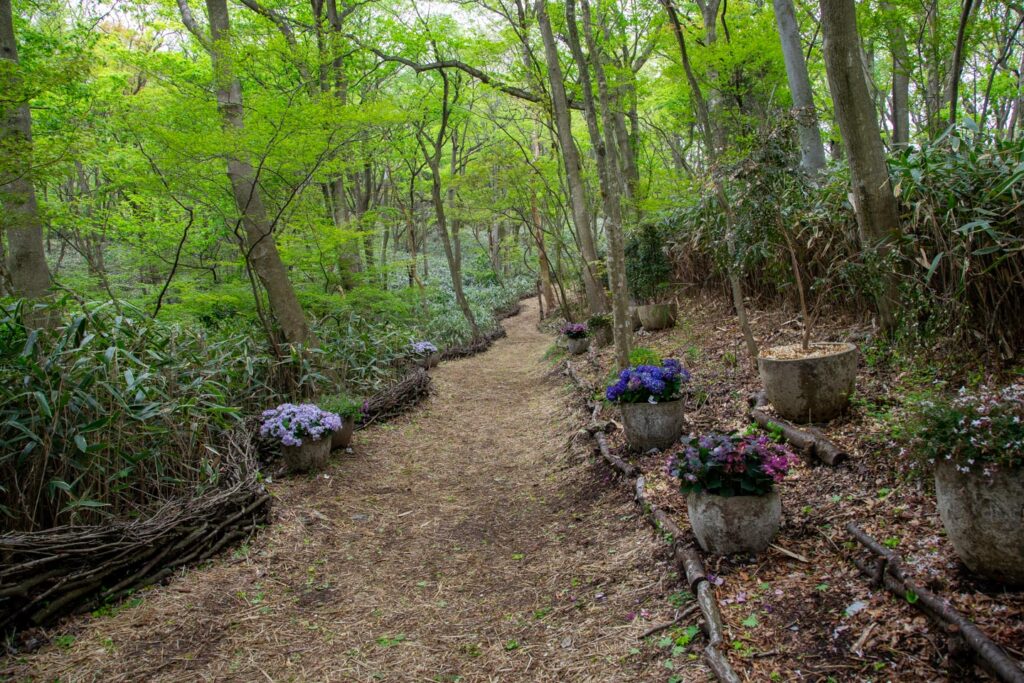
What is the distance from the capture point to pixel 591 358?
750 cm

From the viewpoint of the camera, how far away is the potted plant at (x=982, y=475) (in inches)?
62.6

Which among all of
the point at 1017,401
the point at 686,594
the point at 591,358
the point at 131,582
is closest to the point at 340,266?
the point at 591,358

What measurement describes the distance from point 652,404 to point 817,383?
0.99 m

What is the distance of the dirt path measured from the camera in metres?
2.20

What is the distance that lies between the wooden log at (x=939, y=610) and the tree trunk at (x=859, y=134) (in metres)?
2.14

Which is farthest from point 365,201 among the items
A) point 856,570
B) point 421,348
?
point 856,570

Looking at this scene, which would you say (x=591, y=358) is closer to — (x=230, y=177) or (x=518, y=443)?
(x=518, y=443)

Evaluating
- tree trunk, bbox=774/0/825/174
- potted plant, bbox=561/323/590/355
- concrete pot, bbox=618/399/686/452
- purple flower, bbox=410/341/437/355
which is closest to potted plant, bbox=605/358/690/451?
concrete pot, bbox=618/399/686/452

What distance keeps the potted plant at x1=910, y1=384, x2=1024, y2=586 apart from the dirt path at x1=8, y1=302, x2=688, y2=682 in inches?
40.3

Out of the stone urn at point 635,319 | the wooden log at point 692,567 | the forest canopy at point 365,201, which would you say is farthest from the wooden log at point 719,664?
the stone urn at point 635,319

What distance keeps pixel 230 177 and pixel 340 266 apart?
9.39 ft

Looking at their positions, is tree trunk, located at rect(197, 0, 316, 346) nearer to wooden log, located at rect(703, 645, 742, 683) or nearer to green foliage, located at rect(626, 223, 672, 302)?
green foliage, located at rect(626, 223, 672, 302)

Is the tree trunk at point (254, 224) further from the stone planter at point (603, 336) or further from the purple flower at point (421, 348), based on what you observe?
the stone planter at point (603, 336)

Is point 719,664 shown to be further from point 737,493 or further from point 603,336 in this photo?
point 603,336
